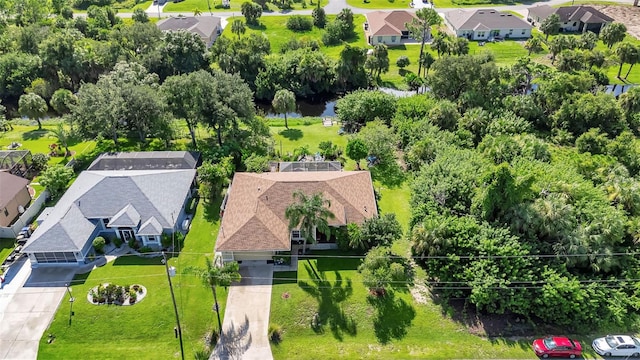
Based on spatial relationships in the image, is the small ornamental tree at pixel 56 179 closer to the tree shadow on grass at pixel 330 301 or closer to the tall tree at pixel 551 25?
the tree shadow on grass at pixel 330 301

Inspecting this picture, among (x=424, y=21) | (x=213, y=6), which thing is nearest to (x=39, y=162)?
(x=424, y=21)

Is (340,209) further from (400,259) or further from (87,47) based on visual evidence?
(87,47)

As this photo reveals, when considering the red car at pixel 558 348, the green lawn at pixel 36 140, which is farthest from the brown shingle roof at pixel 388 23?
the red car at pixel 558 348

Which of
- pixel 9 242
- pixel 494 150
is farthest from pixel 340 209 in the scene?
pixel 9 242

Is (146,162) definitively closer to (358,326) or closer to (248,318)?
(248,318)

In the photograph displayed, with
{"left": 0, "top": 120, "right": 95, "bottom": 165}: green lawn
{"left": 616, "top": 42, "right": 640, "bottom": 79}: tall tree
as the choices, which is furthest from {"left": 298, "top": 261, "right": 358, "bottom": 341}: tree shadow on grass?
{"left": 616, "top": 42, "right": 640, "bottom": 79}: tall tree
